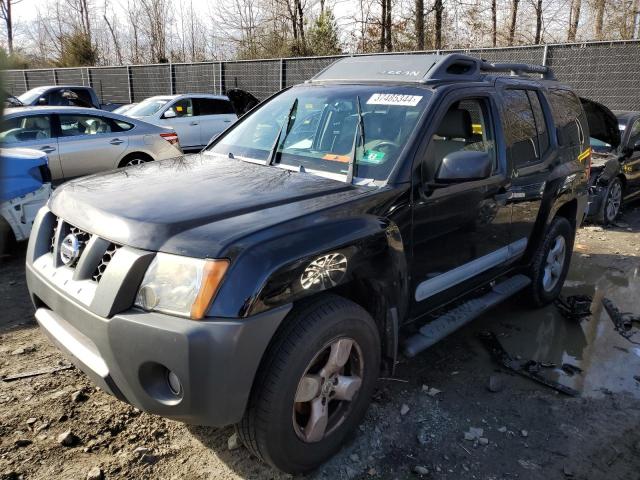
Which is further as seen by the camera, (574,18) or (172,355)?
(574,18)

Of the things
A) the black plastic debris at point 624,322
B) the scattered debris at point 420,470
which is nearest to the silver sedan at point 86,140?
the scattered debris at point 420,470

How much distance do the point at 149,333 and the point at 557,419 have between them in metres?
2.47

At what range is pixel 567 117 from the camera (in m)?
→ 4.77

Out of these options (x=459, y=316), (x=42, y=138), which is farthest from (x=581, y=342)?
(x=42, y=138)

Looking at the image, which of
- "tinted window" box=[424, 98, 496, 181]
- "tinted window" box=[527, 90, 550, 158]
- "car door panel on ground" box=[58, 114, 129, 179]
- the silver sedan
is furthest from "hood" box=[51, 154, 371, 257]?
"car door panel on ground" box=[58, 114, 129, 179]

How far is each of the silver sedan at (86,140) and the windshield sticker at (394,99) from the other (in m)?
5.27

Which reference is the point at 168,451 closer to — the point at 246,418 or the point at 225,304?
the point at 246,418

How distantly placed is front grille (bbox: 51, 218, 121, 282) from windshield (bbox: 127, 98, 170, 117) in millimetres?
10007

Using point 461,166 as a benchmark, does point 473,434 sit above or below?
below

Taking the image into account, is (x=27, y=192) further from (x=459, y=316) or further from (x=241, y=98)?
(x=241, y=98)

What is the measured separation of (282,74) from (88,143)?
930 cm

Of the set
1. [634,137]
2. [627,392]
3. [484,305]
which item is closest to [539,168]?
[484,305]

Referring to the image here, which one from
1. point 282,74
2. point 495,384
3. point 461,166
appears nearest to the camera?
point 461,166

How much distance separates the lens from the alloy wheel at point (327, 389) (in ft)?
8.08
